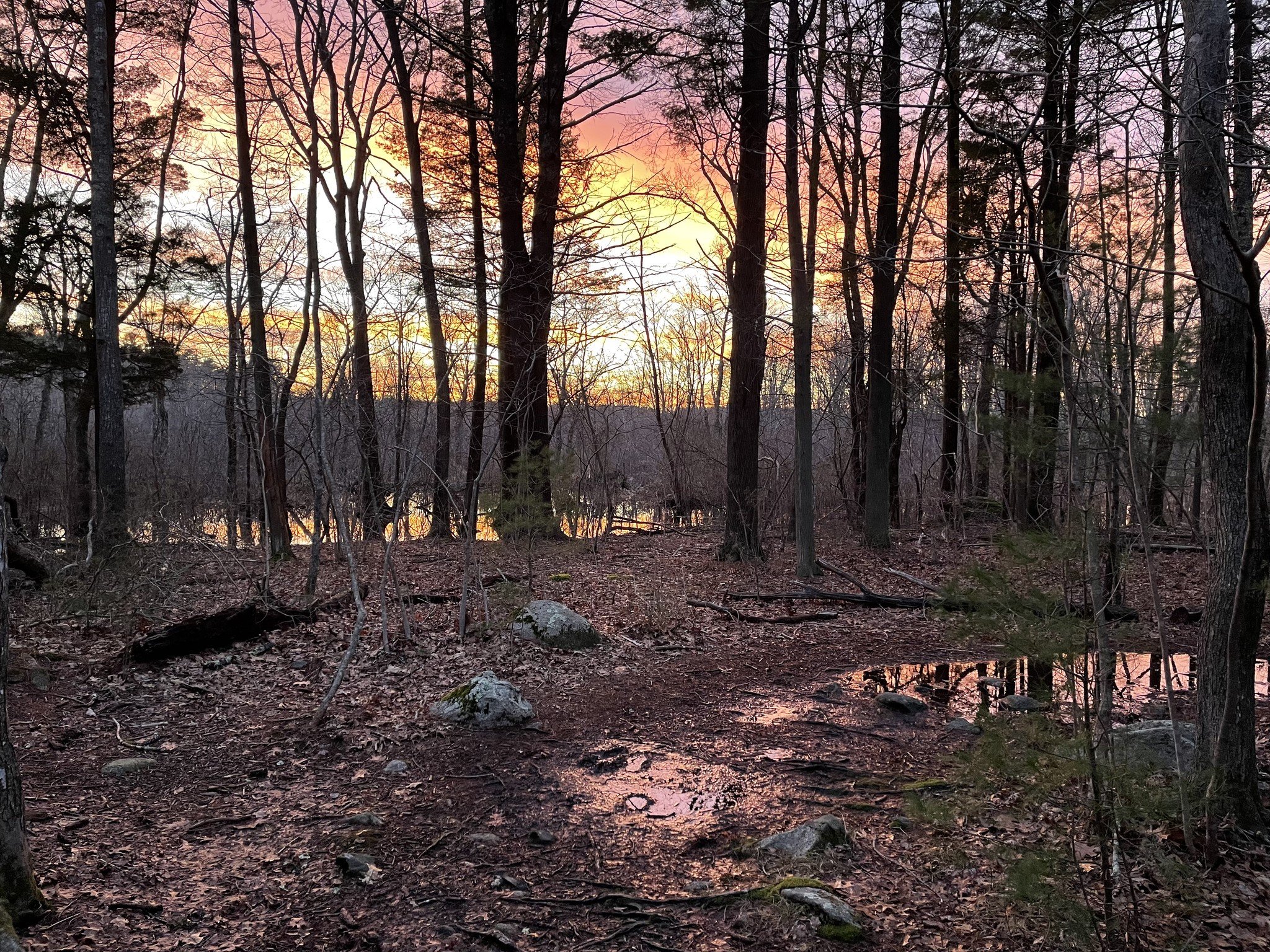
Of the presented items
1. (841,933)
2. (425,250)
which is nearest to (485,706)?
(841,933)

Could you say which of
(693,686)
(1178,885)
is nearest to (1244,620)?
(1178,885)

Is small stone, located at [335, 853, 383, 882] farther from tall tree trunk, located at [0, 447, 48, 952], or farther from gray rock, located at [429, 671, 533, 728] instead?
gray rock, located at [429, 671, 533, 728]

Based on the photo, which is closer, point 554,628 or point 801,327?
point 554,628

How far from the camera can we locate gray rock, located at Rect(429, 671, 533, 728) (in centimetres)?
554

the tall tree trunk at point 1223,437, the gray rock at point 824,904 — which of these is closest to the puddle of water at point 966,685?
the tall tree trunk at point 1223,437

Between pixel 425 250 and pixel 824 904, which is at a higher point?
pixel 425 250

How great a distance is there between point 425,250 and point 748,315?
6.92 meters

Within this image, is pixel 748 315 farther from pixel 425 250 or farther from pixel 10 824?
pixel 10 824

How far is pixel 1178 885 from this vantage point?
305 centimetres

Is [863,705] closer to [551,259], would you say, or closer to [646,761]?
[646,761]

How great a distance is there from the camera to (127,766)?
461cm

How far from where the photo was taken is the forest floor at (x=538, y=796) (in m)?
3.08

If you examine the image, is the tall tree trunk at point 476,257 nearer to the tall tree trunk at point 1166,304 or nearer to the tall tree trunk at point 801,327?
the tall tree trunk at point 801,327

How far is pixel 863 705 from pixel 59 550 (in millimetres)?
10739
